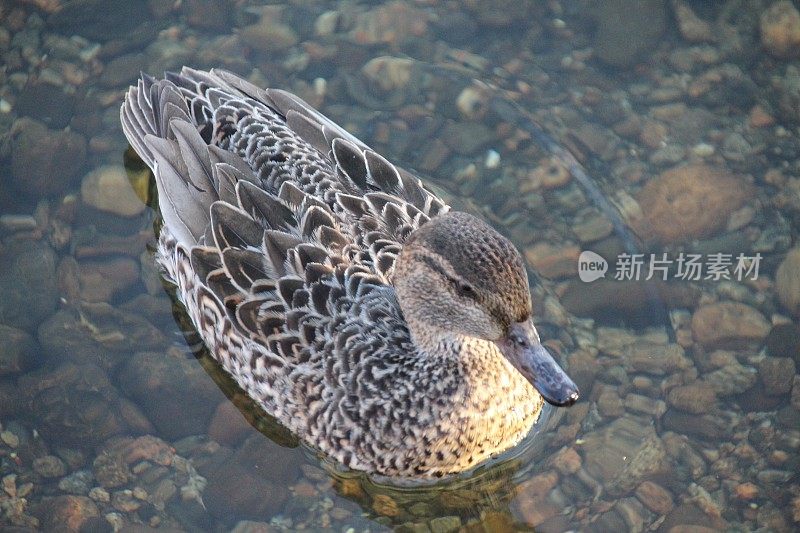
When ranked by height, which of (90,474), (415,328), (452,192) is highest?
(415,328)

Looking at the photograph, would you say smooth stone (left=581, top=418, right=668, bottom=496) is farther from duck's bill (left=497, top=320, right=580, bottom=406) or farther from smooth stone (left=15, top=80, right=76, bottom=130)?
smooth stone (left=15, top=80, right=76, bottom=130)

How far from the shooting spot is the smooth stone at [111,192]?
781 cm

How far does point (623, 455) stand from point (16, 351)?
4.27 metres

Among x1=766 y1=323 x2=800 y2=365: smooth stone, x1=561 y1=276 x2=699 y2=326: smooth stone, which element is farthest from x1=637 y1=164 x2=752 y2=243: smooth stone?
x1=766 y1=323 x2=800 y2=365: smooth stone

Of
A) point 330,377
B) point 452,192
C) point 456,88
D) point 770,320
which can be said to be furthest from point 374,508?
point 456,88

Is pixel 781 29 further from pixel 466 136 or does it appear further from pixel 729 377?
pixel 729 377

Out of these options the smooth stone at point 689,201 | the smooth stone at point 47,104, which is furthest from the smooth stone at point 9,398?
the smooth stone at point 689,201

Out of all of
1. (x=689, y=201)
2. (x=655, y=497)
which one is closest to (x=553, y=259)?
(x=689, y=201)

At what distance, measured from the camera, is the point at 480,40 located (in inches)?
347

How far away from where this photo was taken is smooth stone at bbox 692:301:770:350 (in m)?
7.22

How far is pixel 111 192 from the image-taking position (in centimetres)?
787

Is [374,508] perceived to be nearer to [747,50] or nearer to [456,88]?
[456,88]

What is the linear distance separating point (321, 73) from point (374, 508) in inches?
157

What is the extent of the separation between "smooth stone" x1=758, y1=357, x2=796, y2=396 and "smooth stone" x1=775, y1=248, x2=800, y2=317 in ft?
→ 1.60
